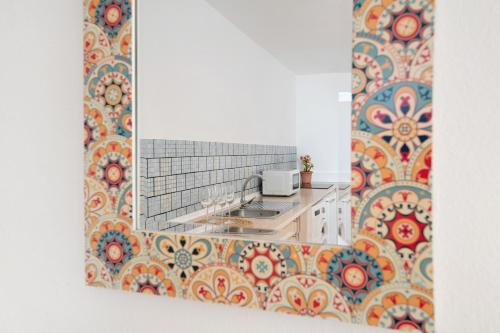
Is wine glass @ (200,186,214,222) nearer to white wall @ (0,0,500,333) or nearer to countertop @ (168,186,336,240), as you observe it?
countertop @ (168,186,336,240)

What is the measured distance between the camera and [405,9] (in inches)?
30.5

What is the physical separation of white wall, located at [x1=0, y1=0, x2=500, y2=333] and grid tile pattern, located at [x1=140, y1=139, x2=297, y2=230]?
0.25 m

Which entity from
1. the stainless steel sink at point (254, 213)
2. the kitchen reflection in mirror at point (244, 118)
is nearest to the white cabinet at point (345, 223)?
the kitchen reflection in mirror at point (244, 118)

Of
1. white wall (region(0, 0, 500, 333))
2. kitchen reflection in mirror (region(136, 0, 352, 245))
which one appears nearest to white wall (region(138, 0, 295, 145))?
kitchen reflection in mirror (region(136, 0, 352, 245))

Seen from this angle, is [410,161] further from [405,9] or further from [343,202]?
[405,9]

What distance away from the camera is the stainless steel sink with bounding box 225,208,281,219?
2.91ft

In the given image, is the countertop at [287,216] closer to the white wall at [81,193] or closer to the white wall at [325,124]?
the white wall at [325,124]

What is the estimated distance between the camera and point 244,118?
37.3 inches

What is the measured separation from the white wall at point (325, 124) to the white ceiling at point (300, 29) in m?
0.03

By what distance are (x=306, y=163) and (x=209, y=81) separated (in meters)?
0.29

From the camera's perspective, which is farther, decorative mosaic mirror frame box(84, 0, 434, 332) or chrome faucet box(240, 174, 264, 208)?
chrome faucet box(240, 174, 264, 208)

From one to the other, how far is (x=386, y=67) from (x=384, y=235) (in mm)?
323

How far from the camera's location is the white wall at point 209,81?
0.93 meters

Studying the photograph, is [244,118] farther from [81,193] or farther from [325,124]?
[81,193]
